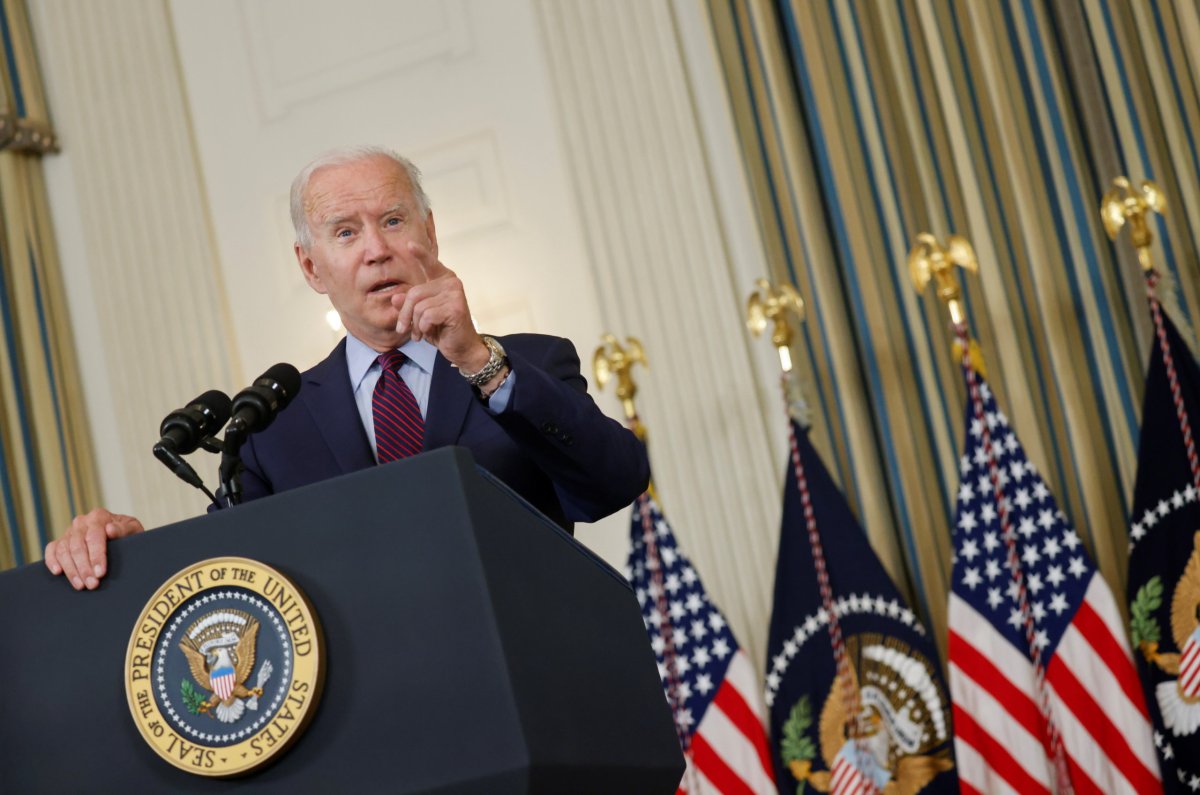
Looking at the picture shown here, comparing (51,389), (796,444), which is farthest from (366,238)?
(51,389)

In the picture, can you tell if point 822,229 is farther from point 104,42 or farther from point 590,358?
point 104,42

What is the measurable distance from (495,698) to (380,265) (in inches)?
38.4

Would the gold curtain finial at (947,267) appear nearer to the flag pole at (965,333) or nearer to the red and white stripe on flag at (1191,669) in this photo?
the flag pole at (965,333)

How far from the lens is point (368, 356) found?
2404 mm

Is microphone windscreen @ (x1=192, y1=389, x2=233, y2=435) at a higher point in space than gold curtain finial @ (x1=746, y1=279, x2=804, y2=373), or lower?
lower

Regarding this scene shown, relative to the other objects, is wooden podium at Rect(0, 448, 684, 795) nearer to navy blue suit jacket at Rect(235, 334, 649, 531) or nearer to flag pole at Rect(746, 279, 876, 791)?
navy blue suit jacket at Rect(235, 334, 649, 531)

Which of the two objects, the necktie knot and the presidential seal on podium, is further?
the necktie knot

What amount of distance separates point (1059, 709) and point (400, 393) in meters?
3.21

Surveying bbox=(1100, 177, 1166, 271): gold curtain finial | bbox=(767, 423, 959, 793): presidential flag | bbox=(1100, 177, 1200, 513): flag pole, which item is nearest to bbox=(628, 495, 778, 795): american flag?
bbox=(767, 423, 959, 793): presidential flag

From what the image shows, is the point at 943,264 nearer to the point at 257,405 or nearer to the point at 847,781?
the point at 847,781

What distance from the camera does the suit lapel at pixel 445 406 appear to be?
87.0 inches

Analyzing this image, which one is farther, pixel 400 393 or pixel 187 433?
pixel 400 393

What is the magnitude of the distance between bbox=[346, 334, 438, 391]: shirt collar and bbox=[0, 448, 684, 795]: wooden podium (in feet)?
2.02

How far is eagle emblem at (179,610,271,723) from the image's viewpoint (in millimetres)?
1602
